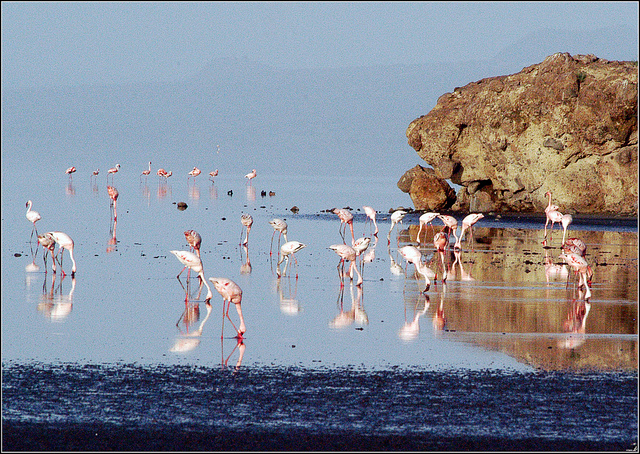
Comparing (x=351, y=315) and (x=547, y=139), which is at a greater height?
(x=547, y=139)

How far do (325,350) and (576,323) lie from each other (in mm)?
3662

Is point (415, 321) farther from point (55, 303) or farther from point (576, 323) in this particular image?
point (55, 303)

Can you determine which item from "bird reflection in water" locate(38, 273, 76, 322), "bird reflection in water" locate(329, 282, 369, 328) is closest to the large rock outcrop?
"bird reflection in water" locate(329, 282, 369, 328)

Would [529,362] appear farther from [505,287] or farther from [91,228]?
[91,228]

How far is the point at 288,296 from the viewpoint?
13469mm

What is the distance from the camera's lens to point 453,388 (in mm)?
8195

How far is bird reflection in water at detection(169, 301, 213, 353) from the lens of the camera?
383 inches

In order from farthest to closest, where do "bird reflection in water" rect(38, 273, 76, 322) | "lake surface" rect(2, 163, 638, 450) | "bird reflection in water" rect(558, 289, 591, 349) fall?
"bird reflection in water" rect(38, 273, 76, 322), "bird reflection in water" rect(558, 289, 591, 349), "lake surface" rect(2, 163, 638, 450)

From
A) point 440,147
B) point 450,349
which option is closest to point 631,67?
point 440,147

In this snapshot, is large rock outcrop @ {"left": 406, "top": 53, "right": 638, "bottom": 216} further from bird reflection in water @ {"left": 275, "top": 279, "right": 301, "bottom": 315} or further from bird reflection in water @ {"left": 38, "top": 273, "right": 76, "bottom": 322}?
bird reflection in water @ {"left": 38, "top": 273, "right": 76, "bottom": 322}

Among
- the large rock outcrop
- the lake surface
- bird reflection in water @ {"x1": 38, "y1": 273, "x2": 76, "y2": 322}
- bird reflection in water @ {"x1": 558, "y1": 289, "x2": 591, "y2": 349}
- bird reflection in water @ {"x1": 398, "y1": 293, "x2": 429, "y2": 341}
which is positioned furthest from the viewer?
the large rock outcrop

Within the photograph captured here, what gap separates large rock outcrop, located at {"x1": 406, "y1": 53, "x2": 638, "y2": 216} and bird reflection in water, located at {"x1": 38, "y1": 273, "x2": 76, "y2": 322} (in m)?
21.6

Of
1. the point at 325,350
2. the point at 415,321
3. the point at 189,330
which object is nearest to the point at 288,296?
the point at 415,321

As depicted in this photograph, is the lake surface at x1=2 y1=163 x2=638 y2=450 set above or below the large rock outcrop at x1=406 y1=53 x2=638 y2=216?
below
